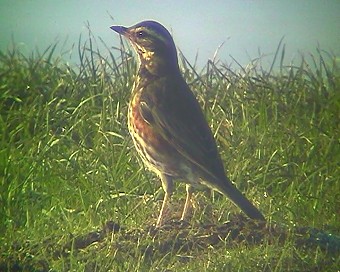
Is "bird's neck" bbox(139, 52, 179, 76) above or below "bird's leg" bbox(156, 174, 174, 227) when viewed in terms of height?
above

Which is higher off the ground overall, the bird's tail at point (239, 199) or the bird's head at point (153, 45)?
the bird's head at point (153, 45)

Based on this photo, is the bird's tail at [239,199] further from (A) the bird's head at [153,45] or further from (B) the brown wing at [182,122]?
(A) the bird's head at [153,45]

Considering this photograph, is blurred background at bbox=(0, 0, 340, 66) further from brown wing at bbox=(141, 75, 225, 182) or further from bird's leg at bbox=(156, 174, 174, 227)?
bird's leg at bbox=(156, 174, 174, 227)

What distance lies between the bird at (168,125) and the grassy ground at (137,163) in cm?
4

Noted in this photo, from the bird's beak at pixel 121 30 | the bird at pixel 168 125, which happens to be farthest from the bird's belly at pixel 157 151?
→ the bird's beak at pixel 121 30

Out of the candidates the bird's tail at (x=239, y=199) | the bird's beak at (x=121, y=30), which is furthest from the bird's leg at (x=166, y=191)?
the bird's beak at (x=121, y=30)

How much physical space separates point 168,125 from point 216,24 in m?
0.37

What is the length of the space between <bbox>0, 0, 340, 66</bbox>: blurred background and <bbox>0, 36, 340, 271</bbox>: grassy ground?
4 cm

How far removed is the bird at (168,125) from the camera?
2119 millimetres

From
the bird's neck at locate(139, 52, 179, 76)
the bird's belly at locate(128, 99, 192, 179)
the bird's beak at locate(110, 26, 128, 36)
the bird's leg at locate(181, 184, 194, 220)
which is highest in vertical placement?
the bird's beak at locate(110, 26, 128, 36)

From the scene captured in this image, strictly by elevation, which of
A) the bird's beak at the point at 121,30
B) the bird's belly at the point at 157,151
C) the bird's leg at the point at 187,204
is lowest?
the bird's leg at the point at 187,204

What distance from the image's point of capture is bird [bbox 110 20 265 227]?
6.95 feet

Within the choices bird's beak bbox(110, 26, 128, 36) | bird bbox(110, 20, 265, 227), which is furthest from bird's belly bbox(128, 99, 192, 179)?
bird's beak bbox(110, 26, 128, 36)

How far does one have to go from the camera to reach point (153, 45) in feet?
7.06
